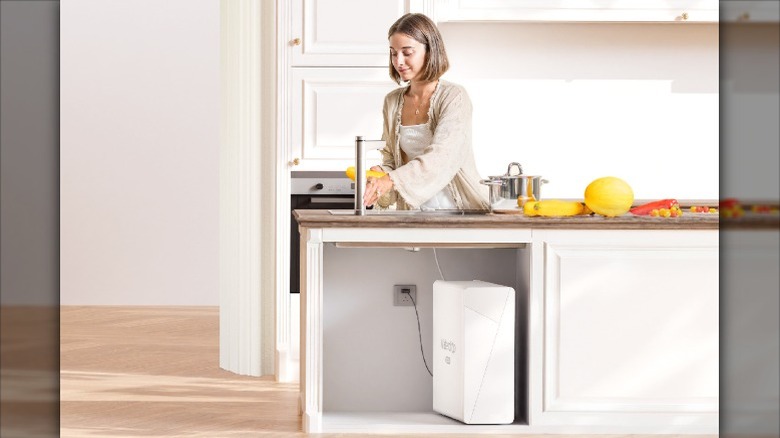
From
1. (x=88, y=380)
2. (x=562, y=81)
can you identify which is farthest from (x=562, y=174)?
(x=88, y=380)

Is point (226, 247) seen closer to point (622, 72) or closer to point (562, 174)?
point (562, 174)

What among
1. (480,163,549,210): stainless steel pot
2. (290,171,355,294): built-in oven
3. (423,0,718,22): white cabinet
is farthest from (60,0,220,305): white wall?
(480,163,549,210): stainless steel pot

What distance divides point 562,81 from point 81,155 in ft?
12.4

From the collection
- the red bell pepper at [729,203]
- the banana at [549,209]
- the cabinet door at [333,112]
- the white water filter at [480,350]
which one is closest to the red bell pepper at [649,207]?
the banana at [549,209]

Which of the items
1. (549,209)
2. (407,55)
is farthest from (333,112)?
(549,209)

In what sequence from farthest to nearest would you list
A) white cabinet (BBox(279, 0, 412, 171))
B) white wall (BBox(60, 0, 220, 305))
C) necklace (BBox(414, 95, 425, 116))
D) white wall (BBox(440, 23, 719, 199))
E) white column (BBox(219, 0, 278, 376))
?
white wall (BBox(60, 0, 220, 305)), white wall (BBox(440, 23, 719, 199)), white column (BBox(219, 0, 278, 376)), white cabinet (BBox(279, 0, 412, 171)), necklace (BBox(414, 95, 425, 116))

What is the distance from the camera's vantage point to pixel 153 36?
7.66 m

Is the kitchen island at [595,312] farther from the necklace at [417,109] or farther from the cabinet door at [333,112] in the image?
the cabinet door at [333,112]

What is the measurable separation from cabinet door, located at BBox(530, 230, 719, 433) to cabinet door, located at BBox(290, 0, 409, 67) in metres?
1.77

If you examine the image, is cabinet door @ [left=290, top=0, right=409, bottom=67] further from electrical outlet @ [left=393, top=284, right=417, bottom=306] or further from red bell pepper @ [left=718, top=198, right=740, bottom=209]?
red bell pepper @ [left=718, top=198, right=740, bottom=209]

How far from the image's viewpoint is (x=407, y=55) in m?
3.55

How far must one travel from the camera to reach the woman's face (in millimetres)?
3527

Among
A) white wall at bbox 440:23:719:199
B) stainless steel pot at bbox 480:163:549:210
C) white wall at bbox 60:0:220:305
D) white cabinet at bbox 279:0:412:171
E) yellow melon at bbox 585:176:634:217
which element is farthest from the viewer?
white wall at bbox 60:0:220:305

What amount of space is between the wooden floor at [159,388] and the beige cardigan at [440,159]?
0.83m
